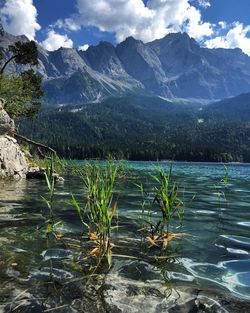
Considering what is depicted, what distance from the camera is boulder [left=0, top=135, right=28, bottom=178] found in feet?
92.0

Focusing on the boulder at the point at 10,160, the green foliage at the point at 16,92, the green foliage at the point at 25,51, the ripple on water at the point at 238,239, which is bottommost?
the ripple on water at the point at 238,239

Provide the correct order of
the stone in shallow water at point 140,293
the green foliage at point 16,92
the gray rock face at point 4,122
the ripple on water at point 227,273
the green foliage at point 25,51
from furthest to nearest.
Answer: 1. the green foliage at point 25,51
2. the green foliage at point 16,92
3. the gray rock face at point 4,122
4. the ripple on water at point 227,273
5. the stone in shallow water at point 140,293

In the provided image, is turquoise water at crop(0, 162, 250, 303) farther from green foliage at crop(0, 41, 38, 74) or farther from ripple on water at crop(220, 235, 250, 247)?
green foliage at crop(0, 41, 38, 74)

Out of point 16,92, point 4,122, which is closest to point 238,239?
point 4,122

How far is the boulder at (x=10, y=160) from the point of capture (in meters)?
28.0

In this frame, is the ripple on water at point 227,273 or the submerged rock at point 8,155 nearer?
the ripple on water at point 227,273

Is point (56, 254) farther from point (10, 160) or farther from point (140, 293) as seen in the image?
point (10, 160)

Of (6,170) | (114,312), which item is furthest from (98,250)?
(6,170)

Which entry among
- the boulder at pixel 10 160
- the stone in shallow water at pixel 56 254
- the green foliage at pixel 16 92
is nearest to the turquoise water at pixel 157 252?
the stone in shallow water at pixel 56 254

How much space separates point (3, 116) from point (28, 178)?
6.24m

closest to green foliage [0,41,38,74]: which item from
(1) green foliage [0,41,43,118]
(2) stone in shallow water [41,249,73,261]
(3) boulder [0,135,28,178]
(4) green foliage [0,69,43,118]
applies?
(1) green foliage [0,41,43,118]

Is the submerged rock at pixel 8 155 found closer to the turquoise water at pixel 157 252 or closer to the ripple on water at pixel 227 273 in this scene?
the turquoise water at pixel 157 252

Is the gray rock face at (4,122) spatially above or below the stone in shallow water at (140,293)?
above

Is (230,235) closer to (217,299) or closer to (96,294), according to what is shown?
(217,299)
